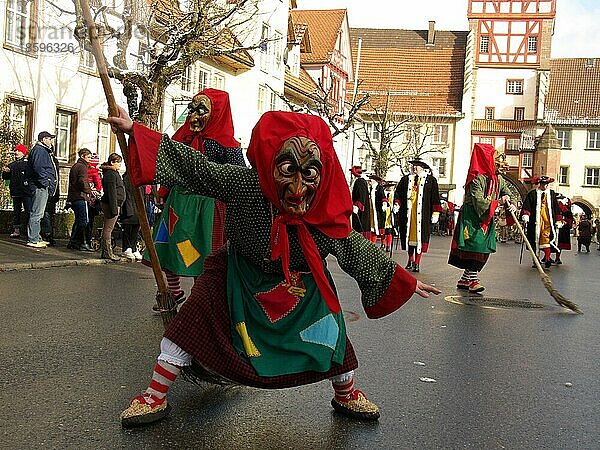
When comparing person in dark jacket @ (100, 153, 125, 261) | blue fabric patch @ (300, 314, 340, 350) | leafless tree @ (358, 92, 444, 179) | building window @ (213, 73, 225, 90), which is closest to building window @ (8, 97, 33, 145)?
person in dark jacket @ (100, 153, 125, 261)

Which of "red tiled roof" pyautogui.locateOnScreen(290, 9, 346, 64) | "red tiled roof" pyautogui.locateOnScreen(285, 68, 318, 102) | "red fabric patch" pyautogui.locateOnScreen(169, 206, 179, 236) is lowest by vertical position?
"red fabric patch" pyautogui.locateOnScreen(169, 206, 179, 236)

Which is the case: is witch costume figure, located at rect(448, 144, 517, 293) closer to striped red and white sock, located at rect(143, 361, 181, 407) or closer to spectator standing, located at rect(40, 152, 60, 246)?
spectator standing, located at rect(40, 152, 60, 246)

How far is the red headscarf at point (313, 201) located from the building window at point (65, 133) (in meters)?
20.1

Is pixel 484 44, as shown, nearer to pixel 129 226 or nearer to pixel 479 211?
pixel 129 226

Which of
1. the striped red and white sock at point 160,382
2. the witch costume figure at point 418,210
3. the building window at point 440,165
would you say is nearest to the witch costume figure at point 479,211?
the witch costume figure at point 418,210

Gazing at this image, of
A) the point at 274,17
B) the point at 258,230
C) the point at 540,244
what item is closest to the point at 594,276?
the point at 540,244

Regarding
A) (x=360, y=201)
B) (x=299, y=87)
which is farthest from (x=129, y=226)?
(x=299, y=87)

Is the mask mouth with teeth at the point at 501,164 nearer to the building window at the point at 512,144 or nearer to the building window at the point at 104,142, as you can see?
the building window at the point at 104,142

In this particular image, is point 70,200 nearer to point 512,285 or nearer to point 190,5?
point 190,5

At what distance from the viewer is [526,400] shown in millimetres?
5219

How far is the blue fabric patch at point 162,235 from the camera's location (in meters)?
7.24

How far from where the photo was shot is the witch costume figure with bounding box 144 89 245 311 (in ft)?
23.0

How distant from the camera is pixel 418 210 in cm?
1526

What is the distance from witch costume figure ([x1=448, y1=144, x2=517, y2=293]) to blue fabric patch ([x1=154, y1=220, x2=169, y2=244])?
5542 mm
